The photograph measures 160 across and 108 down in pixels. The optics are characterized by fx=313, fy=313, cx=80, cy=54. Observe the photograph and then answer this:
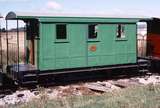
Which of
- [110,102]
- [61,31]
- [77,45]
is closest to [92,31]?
[77,45]

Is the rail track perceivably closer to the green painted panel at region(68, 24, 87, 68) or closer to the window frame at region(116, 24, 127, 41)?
the green painted panel at region(68, 24, 87, 68)

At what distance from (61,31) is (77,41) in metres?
0.89

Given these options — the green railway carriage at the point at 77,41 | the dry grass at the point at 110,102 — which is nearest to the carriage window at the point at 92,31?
the green railway carriage at the point at 77,41

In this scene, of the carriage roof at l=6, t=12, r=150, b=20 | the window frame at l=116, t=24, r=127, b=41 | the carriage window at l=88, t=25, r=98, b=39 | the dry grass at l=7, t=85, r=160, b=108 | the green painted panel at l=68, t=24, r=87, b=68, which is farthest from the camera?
the window frame at l=116, t=24, r=127, b=41

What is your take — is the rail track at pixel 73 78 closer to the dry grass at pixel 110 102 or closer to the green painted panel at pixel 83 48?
the green painted panel at pixel 83 48

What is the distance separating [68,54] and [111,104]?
531 centimetres

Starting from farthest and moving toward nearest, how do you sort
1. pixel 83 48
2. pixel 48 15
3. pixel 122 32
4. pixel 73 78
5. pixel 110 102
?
pixel 122 32, pixel 73 78, pixel 83 48, pixel 48 15, pixel 110 102

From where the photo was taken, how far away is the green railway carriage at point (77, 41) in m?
12.8

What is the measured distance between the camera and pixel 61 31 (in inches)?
520

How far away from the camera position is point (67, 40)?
43.7ft

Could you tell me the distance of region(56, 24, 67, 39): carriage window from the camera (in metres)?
13.1

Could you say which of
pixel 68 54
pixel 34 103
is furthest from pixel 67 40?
pixel 34 103

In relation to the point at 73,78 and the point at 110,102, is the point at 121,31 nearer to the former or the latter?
the point at 73,78

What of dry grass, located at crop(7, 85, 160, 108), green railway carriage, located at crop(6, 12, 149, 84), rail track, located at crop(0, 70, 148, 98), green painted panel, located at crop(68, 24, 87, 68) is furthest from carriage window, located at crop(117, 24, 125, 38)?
dry grass, located at crop(7, 85, 160, 108)
